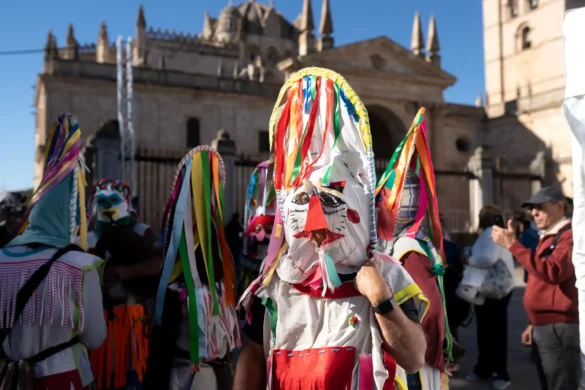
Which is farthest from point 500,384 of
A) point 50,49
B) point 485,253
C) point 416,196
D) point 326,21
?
point 326,21

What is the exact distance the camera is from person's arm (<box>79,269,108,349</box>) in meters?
3.30

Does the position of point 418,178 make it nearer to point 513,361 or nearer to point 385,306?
point 385,306

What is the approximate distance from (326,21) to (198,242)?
2942cm

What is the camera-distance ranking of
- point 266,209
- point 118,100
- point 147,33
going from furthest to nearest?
point 147,33, point 118,100, point 266,209

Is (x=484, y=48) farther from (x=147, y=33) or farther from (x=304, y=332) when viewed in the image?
(x=304, y=332)

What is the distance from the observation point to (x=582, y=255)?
3119mm

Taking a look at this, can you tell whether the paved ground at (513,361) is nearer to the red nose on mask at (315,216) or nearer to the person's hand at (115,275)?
the person's hand at (115,275)

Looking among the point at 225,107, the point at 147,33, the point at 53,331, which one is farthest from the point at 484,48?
the point at 53,331

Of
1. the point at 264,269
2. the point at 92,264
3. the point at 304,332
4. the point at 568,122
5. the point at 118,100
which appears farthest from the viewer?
the point at 118,100

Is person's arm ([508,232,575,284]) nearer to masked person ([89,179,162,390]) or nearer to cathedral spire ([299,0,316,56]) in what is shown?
masked person ([89,179,162,390])

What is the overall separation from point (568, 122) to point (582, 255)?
735 mm

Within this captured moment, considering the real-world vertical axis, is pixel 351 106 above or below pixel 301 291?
above

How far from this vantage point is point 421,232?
160 inches

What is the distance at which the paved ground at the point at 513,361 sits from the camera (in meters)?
6.50
